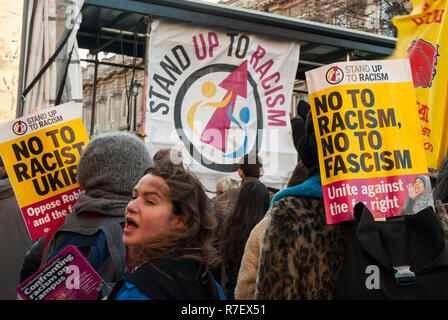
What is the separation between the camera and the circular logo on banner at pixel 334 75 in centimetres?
254

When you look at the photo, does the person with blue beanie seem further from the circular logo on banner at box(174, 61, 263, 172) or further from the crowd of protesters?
the circular logo on banner at box(174, 61, 263, 172)

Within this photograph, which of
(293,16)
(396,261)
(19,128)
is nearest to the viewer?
(396,261)

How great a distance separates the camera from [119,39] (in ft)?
28.7

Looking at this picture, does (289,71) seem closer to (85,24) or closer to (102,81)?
(85,24)

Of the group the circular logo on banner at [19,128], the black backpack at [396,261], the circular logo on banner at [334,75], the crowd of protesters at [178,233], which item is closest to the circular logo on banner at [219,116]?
the circular logo on banner at [19,128]

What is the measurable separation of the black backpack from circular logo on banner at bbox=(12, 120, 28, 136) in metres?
2.34

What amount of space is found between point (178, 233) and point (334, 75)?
0.96 metres

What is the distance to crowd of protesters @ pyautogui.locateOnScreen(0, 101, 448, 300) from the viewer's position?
2.10 metres

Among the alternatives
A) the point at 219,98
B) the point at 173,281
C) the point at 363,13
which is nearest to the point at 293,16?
the point at 363,13

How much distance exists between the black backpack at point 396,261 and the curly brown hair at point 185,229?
0.52m

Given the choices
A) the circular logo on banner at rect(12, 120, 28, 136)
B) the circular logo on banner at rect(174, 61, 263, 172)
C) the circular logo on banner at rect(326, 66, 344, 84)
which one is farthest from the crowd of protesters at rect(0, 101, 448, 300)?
the circular logo on banner at rect(174, 61, 263, 172)

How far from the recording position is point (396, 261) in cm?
219

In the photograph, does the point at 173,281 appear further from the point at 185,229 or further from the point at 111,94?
the point at 111,94
